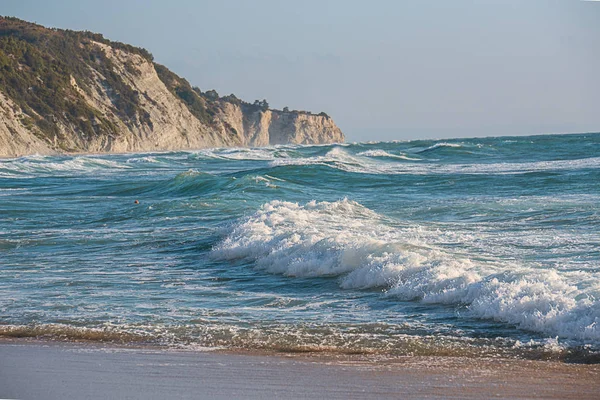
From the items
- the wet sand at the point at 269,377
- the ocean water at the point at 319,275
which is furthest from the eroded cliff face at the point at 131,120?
the wet sand at the point at 269,377

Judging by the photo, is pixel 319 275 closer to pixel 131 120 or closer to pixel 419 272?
pixel 419 272

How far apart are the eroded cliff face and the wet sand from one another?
4859 cm

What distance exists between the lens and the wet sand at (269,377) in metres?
4.83

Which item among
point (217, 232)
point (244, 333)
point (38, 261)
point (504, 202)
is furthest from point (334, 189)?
point (244, 333)

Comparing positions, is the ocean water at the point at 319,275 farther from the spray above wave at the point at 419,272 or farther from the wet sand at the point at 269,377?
the wet sand at the point at 269,377

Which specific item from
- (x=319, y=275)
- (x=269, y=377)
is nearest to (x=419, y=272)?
(x=319, y=275)

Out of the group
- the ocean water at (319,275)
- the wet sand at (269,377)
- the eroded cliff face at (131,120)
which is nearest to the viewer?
the wet sand at (269,377)

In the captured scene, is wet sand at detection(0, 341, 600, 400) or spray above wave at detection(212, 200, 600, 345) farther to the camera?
spray above wave at detection(212, 200, 600, 345)

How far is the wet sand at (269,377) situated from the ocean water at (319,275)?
0.40 meters

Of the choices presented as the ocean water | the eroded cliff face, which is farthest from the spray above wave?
the eroded cliff face

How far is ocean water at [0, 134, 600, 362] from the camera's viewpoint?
653cm

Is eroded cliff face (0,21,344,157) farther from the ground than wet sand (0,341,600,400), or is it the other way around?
eroded cliff face (0,21,344,157)

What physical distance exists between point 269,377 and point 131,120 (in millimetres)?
71261

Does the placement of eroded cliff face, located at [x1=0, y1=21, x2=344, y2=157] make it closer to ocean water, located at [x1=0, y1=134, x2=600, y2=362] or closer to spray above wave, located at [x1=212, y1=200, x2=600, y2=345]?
ocean water, located at [x1=0, y1=134, x2=600, y2=362]
